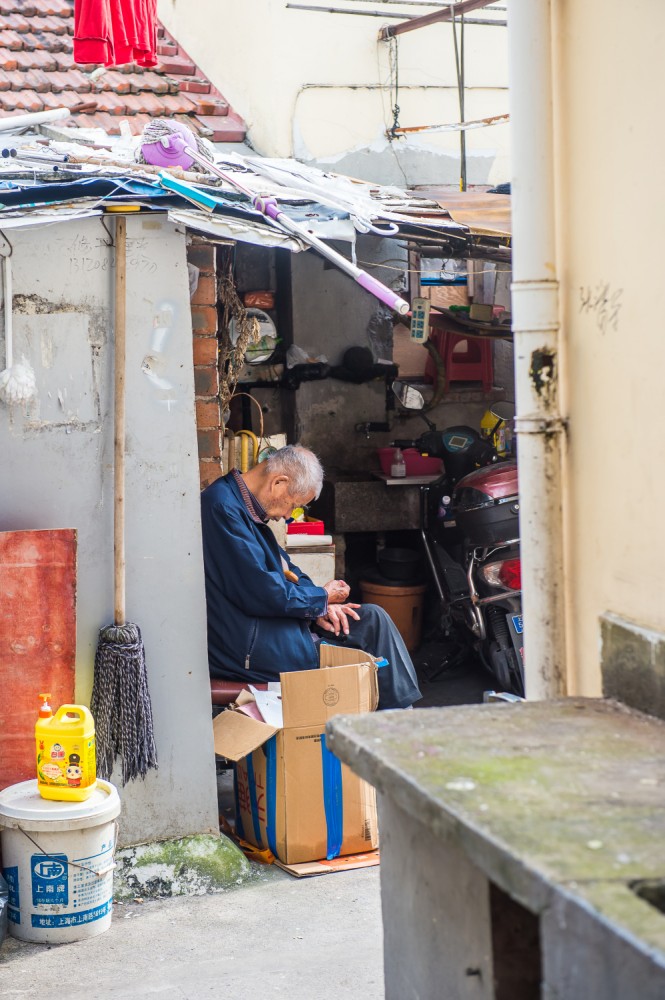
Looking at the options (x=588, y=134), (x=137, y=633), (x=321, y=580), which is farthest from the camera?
(x=321, y=580)

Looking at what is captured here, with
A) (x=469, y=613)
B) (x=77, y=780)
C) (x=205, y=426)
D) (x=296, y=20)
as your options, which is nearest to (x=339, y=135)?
(x=296, y=20)

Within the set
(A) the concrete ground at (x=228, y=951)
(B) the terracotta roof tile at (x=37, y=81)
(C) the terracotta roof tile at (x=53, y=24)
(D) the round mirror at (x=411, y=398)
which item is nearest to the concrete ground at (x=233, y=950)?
(A) the concrete ground at (x=228, y=951)

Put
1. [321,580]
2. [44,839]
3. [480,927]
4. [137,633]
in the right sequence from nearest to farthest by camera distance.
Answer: [480,927] < [44,839] < [137,633] < [321,580]

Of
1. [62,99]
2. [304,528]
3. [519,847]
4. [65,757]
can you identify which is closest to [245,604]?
[65,757]

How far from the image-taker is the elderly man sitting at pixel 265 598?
5.42 metres

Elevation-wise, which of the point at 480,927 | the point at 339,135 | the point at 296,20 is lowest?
the point at 480,927

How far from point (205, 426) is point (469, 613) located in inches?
116

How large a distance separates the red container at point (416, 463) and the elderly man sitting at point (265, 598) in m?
3.28

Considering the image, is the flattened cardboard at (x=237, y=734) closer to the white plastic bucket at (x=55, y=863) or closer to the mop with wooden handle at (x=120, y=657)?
the mop with wooden handle at (x=120, y=657)

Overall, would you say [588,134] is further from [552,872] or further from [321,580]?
[321,580]

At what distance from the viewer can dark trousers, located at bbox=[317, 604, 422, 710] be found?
18.5ft

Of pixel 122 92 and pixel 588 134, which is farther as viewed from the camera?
pixel 122 92

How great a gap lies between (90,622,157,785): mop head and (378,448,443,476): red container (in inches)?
181

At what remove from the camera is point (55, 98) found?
8227 millimetres
